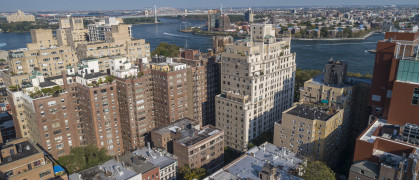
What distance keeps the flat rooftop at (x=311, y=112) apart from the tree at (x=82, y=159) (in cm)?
2622

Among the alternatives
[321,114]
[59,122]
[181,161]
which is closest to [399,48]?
[321,114]

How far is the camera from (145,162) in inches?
1342

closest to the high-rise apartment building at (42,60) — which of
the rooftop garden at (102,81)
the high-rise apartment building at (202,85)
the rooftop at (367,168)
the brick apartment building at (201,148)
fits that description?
the rooftop garden at (102,81)

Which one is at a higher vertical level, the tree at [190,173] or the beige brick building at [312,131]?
the beige brick building at [312,131]

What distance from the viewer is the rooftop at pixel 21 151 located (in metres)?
28.6

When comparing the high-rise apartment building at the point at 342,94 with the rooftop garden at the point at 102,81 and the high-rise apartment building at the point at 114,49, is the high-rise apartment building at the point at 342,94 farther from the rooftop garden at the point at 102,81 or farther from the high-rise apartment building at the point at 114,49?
the high-rise apartment building at the point at 114,49

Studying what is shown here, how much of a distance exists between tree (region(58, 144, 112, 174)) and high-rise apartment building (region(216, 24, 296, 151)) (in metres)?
19.0

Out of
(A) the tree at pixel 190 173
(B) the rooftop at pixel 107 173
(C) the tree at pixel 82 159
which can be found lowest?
(C) the tree at pixel 82 159

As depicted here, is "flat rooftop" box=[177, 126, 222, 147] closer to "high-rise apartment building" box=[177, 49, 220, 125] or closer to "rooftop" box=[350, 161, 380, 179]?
"high-rise apartment building" box=[177, 49, 220, 125]

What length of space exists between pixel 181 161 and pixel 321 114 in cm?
1934

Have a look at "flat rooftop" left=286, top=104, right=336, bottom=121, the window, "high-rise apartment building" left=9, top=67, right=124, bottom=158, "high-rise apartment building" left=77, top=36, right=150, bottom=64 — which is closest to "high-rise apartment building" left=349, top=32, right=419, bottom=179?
the window

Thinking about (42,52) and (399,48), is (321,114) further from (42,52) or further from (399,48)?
(42,52)

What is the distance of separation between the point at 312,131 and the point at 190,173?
15.9 metres

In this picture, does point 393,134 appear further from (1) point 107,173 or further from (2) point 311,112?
(1) point 107,173
